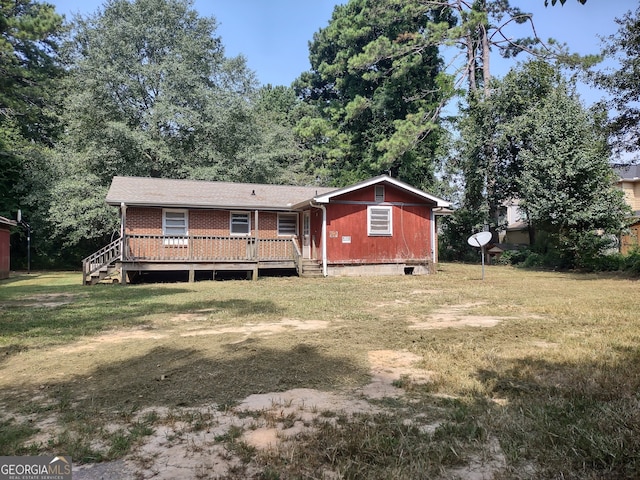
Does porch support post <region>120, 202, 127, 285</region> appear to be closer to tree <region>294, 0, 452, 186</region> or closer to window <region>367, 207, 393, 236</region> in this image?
window <region>367, 207, 393, 236</region>

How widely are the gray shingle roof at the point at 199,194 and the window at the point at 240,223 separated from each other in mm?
691

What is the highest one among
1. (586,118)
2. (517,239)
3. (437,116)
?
(437,116)

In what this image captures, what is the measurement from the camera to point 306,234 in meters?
18.9

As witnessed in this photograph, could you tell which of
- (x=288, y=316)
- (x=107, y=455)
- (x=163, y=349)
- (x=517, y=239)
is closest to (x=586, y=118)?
(x=517, y=239)

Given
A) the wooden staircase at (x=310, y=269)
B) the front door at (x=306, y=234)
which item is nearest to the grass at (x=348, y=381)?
the wooden staircase at (x=310, y=269)

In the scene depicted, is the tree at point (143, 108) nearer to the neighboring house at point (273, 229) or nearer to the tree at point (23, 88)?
the tree at point (23, 88)

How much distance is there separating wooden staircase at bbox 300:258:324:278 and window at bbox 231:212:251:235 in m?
2.96

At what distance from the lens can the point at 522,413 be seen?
3.28 m

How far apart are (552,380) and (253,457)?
2914mm

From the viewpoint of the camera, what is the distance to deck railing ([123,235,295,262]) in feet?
51.9

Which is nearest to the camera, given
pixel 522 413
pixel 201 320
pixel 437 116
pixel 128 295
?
pixel 522 413

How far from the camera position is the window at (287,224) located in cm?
1897

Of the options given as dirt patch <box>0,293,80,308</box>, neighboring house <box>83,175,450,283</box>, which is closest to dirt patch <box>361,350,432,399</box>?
dirt patch <box>0,293,80,308</box>

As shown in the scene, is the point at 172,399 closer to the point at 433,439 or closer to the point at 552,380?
the point at 433,439
